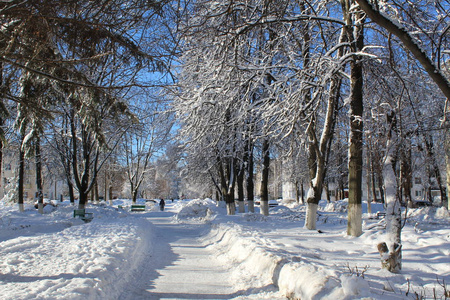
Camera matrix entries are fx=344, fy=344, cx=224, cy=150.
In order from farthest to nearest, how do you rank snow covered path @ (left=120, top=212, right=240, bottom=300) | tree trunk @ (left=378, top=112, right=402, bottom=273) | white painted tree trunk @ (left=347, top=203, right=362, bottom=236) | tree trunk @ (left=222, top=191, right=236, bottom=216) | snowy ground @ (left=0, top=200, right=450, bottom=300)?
tree trunk @ (left=222, top=191, right=236, bottom=216) → white painted tree trunk @ (left=347, top=203, right=362, bottom=236) → snow covered path @ (left=120, top=212, right=240, bottom=300) → tree trunk @ (left=378, top=112, right=402, bottom=273) → snowy ground @ (left=0, top=200, right=450, bottom=300)

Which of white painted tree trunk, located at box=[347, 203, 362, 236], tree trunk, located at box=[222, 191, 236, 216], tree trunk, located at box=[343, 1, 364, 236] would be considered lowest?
tree trunk, located at box=[222, 191, 236, 216]

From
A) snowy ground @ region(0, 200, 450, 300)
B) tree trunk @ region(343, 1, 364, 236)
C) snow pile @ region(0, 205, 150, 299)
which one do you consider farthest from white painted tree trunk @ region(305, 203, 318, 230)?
snow pile @ region(0, 205, 150, 299)

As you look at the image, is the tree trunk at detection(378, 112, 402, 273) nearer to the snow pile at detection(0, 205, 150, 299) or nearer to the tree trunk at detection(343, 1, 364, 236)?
the tree trunk at detection(343, 1, 364, 236)

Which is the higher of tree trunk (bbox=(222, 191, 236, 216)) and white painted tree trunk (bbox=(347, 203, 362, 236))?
white painted tree trunk (bbox=(347, 203, 362, 236))

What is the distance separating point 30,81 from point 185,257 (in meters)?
5.81

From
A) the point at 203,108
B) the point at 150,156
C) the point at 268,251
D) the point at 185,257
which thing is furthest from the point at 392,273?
the point at 150,156

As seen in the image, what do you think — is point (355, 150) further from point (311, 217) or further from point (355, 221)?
point (311, 217)

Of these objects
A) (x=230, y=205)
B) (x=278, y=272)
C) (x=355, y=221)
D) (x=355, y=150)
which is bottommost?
(x=230, y=205)

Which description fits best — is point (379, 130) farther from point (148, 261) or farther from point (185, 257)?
point (148, 261)

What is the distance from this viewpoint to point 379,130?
26.8ft

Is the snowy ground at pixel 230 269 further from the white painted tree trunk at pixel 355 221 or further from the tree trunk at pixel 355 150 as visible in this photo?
the tree trunk at pixel 355 150

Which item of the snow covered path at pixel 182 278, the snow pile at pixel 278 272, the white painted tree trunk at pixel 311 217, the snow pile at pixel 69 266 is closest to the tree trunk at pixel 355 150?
the white painted tree trunk at pixel 311 217

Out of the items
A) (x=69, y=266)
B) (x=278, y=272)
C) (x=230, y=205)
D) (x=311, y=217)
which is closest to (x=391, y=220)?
(x=278, y=272)

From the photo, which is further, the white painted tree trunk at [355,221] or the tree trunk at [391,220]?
the white painted tree trunk at [355,221]
